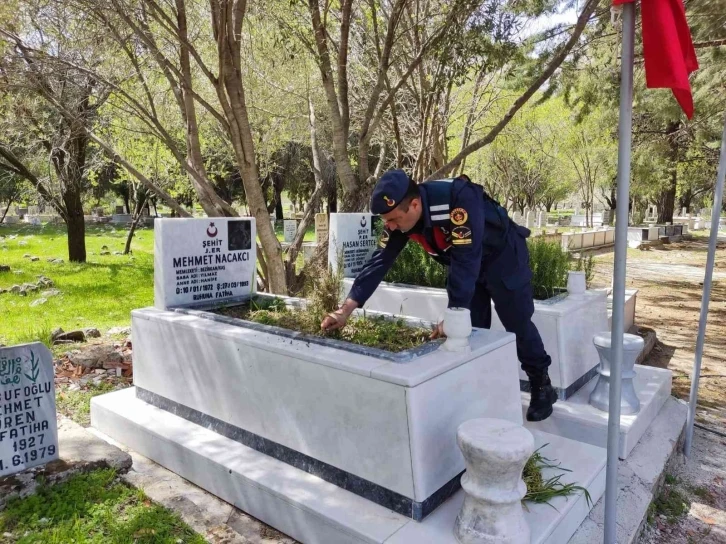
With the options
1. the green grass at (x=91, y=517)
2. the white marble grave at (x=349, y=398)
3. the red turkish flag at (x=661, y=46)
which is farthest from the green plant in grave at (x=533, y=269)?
the green grass at (x=91, y=517)

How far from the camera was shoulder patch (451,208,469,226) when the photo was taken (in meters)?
2.91

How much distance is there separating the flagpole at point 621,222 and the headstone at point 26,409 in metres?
2.85

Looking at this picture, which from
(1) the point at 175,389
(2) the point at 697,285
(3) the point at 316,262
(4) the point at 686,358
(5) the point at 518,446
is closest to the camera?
(5) the point at 518,446

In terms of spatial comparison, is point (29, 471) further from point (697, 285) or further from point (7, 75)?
point (697, 285)

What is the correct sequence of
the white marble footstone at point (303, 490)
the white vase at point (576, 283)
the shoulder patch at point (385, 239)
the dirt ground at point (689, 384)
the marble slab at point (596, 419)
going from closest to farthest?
1. the white marble footstone at point (303, 490)
2. the dirt ground at point (689, 384)
3. the shoulder patch at point (385, 239)
4. the marble slab at point (596, 419)
5. the white vase at point (576, 283)

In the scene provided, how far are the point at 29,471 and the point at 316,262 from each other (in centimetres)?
461

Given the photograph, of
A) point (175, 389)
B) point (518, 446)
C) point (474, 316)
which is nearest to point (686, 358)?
point (474, 316)

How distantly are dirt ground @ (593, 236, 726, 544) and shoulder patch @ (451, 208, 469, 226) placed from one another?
1973 mm

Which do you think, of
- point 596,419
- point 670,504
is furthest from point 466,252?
point 670,504

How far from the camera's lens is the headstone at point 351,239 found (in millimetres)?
5449

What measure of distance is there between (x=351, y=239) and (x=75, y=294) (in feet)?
21.9

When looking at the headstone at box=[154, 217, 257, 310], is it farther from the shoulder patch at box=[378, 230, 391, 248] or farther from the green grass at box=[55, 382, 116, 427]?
the shoulder patch at box=[378, 230, 391, 248]

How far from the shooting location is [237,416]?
321 cm

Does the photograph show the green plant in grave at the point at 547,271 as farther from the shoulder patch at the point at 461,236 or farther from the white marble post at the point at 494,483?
the white marble post at the point at 494,483
